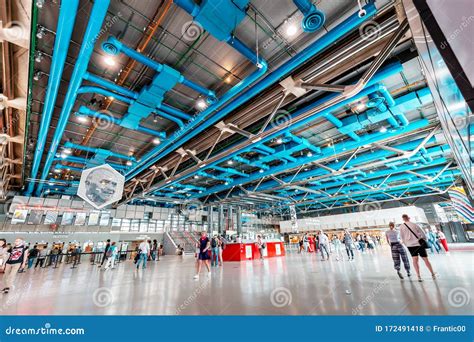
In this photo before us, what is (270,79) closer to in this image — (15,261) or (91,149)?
(15,261)

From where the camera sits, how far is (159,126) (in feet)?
27.0

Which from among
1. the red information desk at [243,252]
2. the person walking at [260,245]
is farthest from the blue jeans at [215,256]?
the person walking at [260,245]

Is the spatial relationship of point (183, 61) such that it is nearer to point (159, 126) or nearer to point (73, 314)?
point (159, 126)

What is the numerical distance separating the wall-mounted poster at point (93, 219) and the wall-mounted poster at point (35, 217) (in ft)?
11.3

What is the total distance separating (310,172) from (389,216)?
17965 mm

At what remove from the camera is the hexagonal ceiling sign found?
6.64 meters

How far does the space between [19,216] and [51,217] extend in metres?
2.01

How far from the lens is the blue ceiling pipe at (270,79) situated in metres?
3.86

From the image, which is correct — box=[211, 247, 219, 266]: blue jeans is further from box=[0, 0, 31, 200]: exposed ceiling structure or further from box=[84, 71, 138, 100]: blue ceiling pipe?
box=[0, 0, 31, 200]: exposed ceiling structure

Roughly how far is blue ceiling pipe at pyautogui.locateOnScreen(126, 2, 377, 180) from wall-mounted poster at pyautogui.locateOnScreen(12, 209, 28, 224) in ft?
45.3

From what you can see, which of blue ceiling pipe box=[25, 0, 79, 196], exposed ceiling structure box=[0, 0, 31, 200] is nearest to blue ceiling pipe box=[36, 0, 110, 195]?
blue ceiling pipe box=[25, 0, 79, 196]

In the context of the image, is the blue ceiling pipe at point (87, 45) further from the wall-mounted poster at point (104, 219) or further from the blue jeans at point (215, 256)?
the wall-mounted poster at point (104, 219)
